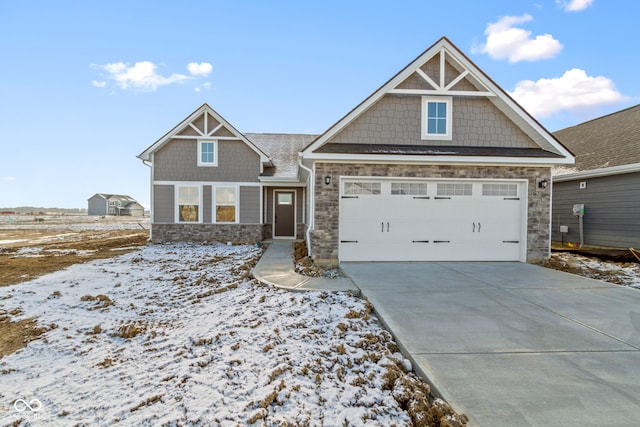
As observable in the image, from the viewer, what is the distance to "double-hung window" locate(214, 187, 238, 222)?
14062 mm

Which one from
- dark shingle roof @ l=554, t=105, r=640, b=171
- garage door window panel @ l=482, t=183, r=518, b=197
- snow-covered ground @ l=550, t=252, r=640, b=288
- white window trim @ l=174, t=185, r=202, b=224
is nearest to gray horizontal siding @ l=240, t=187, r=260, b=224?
white window trim @ l=174, t=185, r=202, b=224

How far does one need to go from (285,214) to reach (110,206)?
60.8 meters

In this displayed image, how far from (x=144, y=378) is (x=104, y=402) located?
0.40 metres

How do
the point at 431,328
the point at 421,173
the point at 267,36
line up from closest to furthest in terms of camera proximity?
the point at 431,328 → the point at 421,173 → the point at 267,36

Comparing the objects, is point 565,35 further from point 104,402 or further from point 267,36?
point 104,402

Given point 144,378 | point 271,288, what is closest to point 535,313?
point 271,288

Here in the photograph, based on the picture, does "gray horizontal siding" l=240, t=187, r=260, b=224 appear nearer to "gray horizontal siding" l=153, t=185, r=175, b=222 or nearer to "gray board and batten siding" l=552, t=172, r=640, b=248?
"gray horizontal siding" l=153, t=185, r=175, b=222

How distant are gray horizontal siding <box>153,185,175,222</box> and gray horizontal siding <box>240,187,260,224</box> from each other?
9.38 feet

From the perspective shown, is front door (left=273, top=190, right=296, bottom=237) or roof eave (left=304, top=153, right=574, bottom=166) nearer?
roof eave (left=304, top=153, right=574, bottom=166)

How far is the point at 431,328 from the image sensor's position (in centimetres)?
407

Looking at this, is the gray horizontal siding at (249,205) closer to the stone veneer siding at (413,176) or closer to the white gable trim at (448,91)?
the stone veneer siding at (413,176)

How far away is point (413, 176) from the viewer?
27.9 feet

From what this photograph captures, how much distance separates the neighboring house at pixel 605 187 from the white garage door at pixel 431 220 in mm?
4519

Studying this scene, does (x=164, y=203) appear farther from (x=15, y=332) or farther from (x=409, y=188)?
(x=409, y=188)
